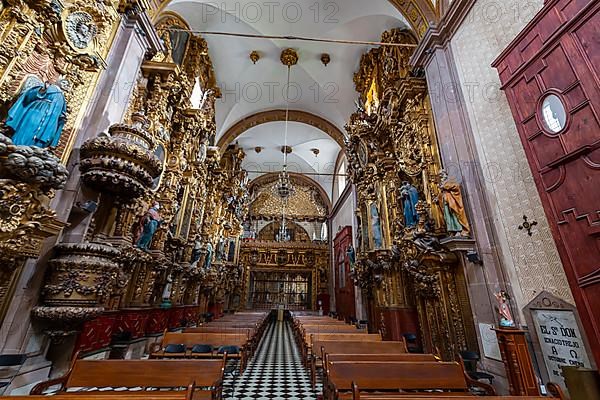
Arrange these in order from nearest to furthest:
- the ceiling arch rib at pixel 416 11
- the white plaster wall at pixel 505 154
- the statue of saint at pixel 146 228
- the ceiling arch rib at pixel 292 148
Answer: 1. the white plaster wall at pixel 505 154
2. the statue of saint at pixel 146 228
3. the ceiling arch rib at pixel 416 11
4. the ceiling arch rib at pixel 292 148

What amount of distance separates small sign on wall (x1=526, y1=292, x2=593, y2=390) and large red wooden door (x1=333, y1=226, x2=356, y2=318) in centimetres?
900

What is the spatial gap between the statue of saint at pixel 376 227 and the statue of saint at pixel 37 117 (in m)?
7.58

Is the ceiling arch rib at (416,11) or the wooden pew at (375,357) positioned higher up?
the ceiling arch rib at (416,11)

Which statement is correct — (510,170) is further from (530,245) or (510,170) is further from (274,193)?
(274,193)

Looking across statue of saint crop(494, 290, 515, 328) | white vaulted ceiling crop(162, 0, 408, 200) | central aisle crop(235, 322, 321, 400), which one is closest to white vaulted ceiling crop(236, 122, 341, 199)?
white vaulted ceiling crop(162, 0, 408, 200)

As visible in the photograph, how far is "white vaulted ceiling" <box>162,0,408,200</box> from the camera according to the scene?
8.95 meters

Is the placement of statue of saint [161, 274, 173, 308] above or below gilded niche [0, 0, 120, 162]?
below

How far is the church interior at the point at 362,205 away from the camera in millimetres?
2736

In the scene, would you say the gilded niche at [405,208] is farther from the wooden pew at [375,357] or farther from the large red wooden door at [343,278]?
the large red wooden door at [343,278]

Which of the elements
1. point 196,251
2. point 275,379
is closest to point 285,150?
point 196,251

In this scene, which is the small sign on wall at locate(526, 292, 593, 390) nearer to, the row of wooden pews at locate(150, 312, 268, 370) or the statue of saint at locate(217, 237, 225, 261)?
the row of wooden pews at locate(150, 312, 268, 370)

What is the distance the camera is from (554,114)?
307cm

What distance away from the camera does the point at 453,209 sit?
4543 mm

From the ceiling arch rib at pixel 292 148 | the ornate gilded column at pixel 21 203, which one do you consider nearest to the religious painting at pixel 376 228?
the ceiling arch rib at pixel 292 148
